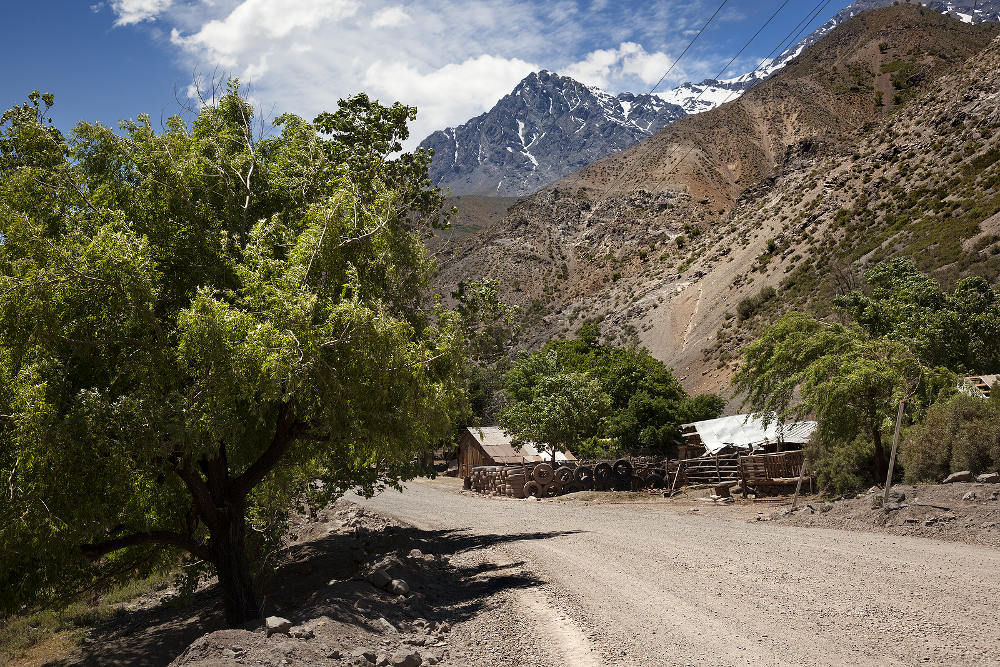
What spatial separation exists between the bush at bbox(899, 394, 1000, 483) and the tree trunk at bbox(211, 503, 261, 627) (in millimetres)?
15436

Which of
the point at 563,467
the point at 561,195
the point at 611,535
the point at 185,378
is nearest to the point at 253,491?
the point at 185,378

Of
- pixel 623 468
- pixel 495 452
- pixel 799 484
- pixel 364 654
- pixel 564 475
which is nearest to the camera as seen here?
pixel 364 654

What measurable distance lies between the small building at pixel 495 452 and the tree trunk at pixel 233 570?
28274mm

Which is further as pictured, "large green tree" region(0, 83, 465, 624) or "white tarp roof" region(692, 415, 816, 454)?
"white tarp roof" region(692, 415, 816, 454)

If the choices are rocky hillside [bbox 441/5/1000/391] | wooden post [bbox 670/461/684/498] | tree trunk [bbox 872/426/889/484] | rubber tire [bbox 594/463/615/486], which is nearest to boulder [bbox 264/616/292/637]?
rocky hillside [bbox 441/5/1000/391]

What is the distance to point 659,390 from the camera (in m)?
37.5

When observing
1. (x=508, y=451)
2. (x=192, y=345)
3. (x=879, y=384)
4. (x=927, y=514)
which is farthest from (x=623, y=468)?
(x=192, y=345)

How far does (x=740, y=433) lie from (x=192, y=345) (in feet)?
87.2

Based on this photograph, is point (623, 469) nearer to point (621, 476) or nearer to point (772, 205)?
point (621, 476)

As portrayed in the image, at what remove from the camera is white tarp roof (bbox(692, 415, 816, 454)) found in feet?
93.6

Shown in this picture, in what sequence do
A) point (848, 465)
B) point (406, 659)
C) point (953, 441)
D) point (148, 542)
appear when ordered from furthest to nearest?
point (848, 465)
point (953, 441)
point (148, 542)
point (406, 659)

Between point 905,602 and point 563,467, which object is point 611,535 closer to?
point 905,602

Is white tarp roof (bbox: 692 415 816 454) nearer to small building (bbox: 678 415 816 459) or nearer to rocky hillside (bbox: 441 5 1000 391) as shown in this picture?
small building (bbox: 678 415 816 459)

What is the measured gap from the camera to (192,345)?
8750 mm
